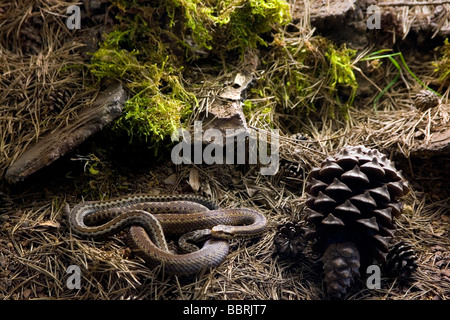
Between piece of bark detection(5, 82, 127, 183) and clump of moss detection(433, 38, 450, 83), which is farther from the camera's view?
clump of moss detection(433, 38, 450, 83)

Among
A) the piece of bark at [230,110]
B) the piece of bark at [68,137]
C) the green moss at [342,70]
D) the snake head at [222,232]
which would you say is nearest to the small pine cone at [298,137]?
the piece of bark at [230,110]

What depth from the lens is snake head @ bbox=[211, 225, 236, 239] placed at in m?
3.66

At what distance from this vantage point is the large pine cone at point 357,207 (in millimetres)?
3234

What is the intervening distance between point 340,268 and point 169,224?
1669mm

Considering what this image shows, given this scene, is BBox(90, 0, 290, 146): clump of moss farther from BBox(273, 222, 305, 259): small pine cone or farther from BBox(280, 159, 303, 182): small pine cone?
BBox(273, 222, 305, 259): small pine cone

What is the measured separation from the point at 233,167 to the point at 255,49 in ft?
5.62

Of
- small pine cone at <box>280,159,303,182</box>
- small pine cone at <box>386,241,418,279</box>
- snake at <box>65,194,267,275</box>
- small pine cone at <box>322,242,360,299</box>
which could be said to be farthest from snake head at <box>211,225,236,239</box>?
small pine cone at <box>386,241,418,279</box>

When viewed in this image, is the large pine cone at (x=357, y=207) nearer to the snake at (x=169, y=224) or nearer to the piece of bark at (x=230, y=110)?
the snake at (x=169, y=224)

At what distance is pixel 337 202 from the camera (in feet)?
10.9

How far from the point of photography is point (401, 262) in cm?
331

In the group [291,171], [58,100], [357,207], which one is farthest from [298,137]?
[58,100]

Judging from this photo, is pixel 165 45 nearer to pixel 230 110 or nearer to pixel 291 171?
pixel 230 110

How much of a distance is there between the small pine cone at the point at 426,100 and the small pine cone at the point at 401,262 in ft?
7.08

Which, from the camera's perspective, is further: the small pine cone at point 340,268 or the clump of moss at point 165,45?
the clump of moss at point 165,45
